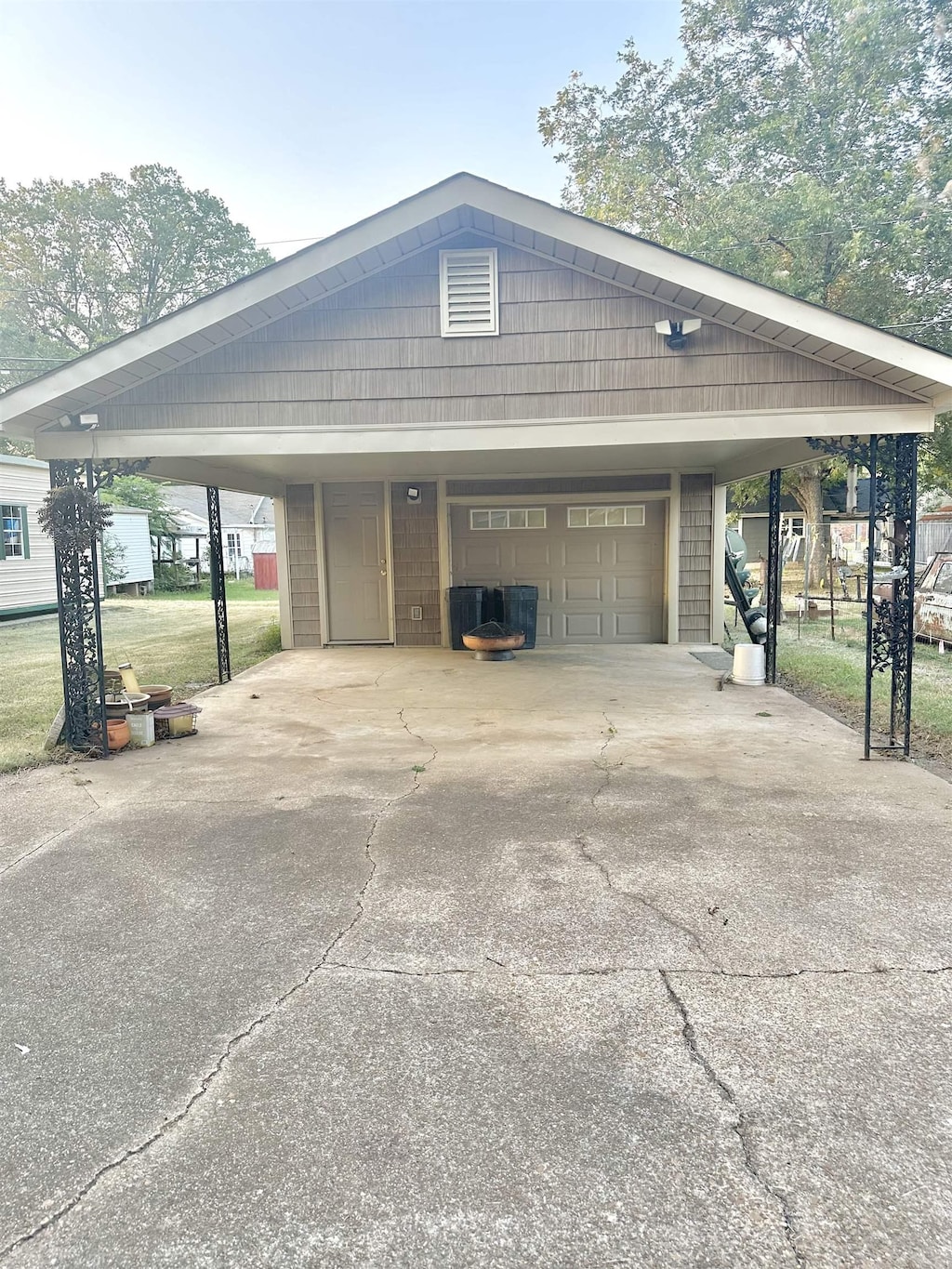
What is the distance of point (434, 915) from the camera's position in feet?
10.2

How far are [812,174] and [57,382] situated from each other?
16.9 metres

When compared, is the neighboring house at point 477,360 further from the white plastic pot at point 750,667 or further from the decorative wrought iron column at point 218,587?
the white plastic pot at point 750,667

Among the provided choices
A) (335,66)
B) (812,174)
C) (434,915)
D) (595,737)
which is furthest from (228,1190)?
(335,66)

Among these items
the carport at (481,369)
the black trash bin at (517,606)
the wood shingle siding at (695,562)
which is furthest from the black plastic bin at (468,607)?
the carport at (481,369)

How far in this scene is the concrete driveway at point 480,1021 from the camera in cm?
168

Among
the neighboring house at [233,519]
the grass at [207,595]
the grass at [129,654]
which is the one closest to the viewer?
the grass at [129,654]

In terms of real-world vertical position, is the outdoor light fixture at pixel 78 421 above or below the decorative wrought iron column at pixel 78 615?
above

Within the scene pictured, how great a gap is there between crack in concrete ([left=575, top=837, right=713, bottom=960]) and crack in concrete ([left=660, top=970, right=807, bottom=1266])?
10.4 inches

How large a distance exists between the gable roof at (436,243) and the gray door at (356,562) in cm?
496

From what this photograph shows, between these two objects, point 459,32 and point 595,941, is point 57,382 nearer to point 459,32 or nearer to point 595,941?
point 595,941

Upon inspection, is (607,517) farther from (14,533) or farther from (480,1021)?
(14,533)

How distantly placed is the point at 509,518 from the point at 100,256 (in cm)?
2464

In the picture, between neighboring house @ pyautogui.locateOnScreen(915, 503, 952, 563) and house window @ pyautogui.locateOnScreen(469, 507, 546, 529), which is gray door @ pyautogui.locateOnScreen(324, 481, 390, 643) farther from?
neighboring house @ pyautogui.locateOnScreen(915, 503, 952, 563)

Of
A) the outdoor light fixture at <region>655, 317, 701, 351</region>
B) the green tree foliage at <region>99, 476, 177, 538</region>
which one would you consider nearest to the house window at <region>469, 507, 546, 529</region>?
the outdoor light fixture at <region>655, 317, 701, 351</region>
